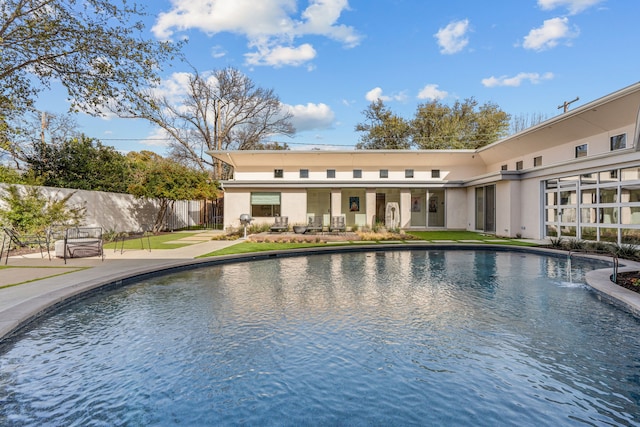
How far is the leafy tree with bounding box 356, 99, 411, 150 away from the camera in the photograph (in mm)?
33156

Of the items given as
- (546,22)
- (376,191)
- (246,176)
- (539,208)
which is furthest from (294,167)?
(546,22)

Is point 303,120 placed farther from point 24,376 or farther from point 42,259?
point 24,376

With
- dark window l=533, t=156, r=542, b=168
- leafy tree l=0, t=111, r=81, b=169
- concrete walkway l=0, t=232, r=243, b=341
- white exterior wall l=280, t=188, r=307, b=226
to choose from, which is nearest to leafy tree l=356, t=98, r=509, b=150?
white exterior wall l=280, t=188, r=307, b=226

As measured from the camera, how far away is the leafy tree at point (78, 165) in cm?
1756

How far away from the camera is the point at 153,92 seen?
89.1ft

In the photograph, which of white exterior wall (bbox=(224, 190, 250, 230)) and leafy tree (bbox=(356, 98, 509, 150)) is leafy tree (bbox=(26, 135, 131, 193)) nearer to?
white exterior wall (bbox=(224, 190, 250, 230))

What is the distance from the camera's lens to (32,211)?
11.5 metres

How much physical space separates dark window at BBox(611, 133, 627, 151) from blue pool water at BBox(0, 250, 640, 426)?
8.79 metres

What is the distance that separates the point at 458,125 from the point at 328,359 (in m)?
33.2

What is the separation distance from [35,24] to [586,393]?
10.7m

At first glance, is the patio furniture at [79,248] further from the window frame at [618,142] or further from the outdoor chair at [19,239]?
the window frame at [618,142]

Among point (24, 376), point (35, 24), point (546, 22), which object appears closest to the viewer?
point (24, 376)

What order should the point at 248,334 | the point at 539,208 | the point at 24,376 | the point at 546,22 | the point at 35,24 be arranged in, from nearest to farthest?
the point at 24,376, the point at 248,334, the point at 35,24, the point at 539,208, the point at 546,22

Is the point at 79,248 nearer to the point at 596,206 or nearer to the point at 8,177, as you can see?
the point at 8,177
